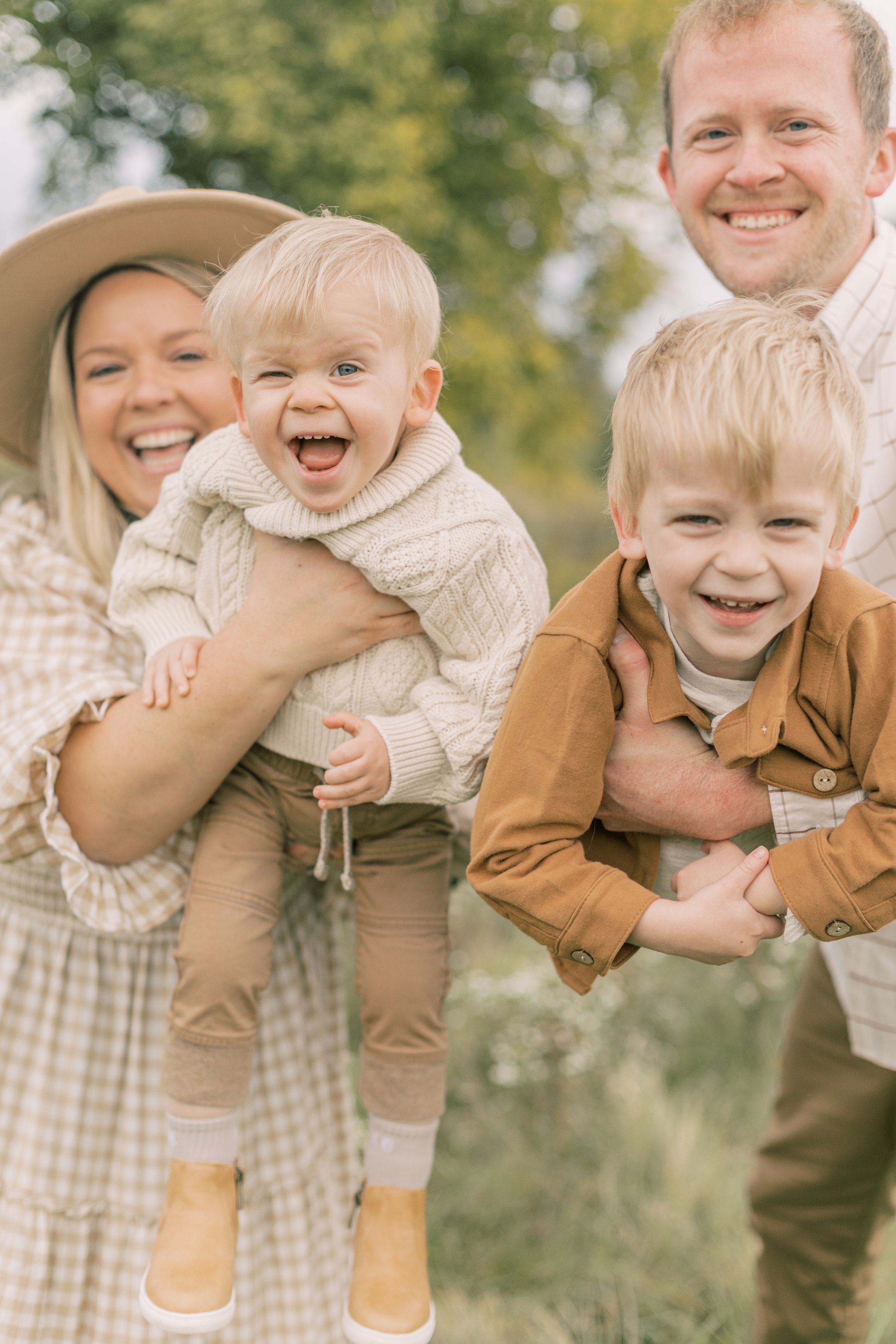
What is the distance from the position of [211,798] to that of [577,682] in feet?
2.67

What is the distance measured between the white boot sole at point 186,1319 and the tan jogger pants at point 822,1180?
161 centimetres

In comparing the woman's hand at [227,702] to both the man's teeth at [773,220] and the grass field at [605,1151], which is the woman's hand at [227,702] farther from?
the grass field at [605,1151]

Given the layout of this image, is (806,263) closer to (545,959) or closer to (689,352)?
(689,352)

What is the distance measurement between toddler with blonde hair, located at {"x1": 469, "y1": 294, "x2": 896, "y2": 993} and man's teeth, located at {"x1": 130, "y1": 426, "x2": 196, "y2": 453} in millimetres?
1005

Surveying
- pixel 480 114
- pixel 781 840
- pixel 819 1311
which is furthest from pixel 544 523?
pixel 781 840

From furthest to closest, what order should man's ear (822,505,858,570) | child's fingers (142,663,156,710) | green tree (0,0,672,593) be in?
A: green tree (0,0,672,593) → child's fingers (142,663,156,710) → man's ear (822,505,858,570)

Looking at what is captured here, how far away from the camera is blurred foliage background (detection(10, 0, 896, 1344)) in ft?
12.0

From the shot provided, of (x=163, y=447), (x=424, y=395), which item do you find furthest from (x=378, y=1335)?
(x=163, y=447)

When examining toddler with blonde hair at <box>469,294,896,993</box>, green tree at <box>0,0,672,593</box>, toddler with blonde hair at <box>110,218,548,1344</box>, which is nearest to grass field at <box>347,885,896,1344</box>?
toddler with blonde hair at <box>110,218,548,1344</box>

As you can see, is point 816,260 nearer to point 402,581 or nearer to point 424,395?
point 424,395

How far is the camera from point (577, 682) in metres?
1.55

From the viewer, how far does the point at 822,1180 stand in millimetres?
2846

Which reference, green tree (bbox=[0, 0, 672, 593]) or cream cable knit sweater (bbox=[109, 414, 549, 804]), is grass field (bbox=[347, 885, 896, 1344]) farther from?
green tree (bbox=[0, 0, 672, 593])

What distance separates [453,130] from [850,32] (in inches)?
408
